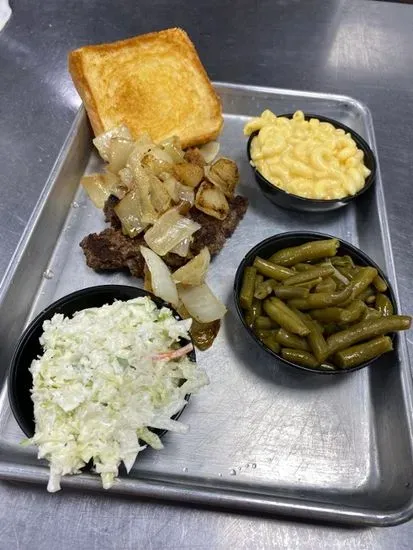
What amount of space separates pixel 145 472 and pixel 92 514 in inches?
8.9

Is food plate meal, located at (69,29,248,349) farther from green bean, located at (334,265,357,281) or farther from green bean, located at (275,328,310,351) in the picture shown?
green bean, located at (334,265,357,281)

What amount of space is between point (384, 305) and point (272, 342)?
17.7 inches

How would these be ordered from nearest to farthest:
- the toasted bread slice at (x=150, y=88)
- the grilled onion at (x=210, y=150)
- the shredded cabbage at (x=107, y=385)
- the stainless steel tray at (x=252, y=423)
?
the shredded cabbage at (x=107, y=385) < the stainless steel tray at (x=252, y=423) < the toasted bread slice at (x=150, y=88) < the grilled onion at (x=210, y=150)

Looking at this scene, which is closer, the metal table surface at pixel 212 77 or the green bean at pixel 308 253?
the metal table surface at pixel 212 77

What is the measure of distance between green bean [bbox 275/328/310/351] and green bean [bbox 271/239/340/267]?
1.02ft

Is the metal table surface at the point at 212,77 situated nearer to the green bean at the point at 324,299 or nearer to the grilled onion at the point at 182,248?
the green bean at the point at 324,299

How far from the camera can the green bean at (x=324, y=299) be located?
169 centimetres

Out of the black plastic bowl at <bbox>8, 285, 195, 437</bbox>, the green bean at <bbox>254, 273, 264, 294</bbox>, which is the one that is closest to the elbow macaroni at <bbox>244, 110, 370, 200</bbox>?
the green bean at <bbox>254, 273, 264, 294</bbox>

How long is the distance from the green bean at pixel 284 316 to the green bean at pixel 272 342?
57 mm

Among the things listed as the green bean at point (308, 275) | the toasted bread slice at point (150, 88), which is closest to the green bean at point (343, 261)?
the green bean at point (308, 275)

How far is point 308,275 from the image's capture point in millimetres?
1764

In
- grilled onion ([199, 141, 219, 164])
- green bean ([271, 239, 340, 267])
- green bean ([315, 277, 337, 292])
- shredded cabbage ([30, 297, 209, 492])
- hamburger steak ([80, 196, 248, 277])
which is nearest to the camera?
shredded cabbage ([30, 297, 209, 492])

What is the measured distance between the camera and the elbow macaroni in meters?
2.12

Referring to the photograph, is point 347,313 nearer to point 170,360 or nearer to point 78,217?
point 170,360
